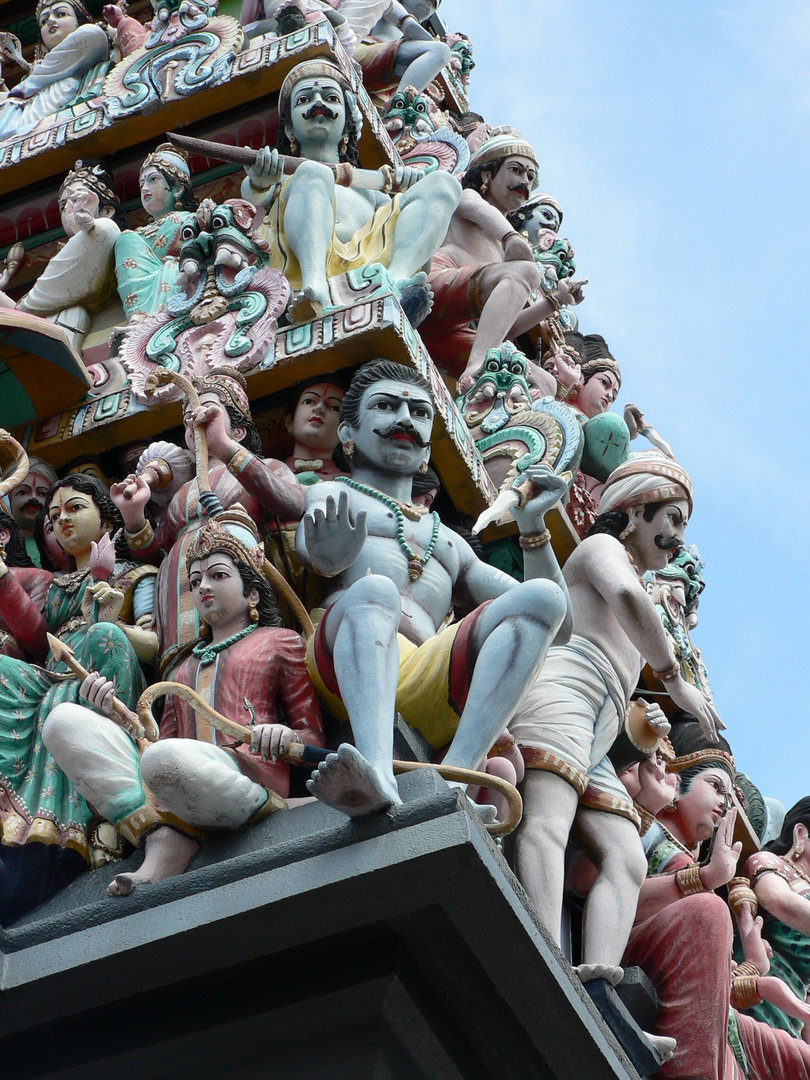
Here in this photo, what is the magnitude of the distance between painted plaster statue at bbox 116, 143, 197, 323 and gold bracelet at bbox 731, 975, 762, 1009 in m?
5.51

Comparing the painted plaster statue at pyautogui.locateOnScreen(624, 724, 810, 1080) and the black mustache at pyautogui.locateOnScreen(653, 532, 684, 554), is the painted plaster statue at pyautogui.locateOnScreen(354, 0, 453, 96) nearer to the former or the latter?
the painted plaster statue at pyautogui.locateOnScreen(624, 724, 810, 1080)

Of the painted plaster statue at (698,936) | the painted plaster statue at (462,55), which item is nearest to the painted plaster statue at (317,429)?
the painted plaster statue at (698,936)

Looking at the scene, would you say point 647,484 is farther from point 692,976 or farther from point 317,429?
point 692,976

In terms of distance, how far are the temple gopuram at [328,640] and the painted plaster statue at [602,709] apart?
0.02 m

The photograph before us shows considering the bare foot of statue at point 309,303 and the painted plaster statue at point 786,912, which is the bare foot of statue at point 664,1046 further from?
the bare foot of statue at point 309,303

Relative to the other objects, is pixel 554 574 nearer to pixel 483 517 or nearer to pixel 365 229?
pixel 483 517

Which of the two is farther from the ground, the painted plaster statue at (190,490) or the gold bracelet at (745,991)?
the painted plaster statue at (190,490)

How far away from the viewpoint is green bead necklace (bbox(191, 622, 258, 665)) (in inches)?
321

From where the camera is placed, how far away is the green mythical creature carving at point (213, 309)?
10586mm

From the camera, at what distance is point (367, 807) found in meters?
6.46

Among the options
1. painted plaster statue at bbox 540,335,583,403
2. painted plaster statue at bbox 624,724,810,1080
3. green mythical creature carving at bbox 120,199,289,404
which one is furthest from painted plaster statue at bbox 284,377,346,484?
painted plaster statue at bbox 540,335,583,403

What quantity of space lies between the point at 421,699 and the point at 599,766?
189cm

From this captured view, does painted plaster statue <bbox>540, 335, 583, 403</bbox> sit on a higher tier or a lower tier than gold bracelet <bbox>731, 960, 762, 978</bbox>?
higher

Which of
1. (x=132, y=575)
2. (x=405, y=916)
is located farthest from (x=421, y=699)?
(x=132, y=575)
